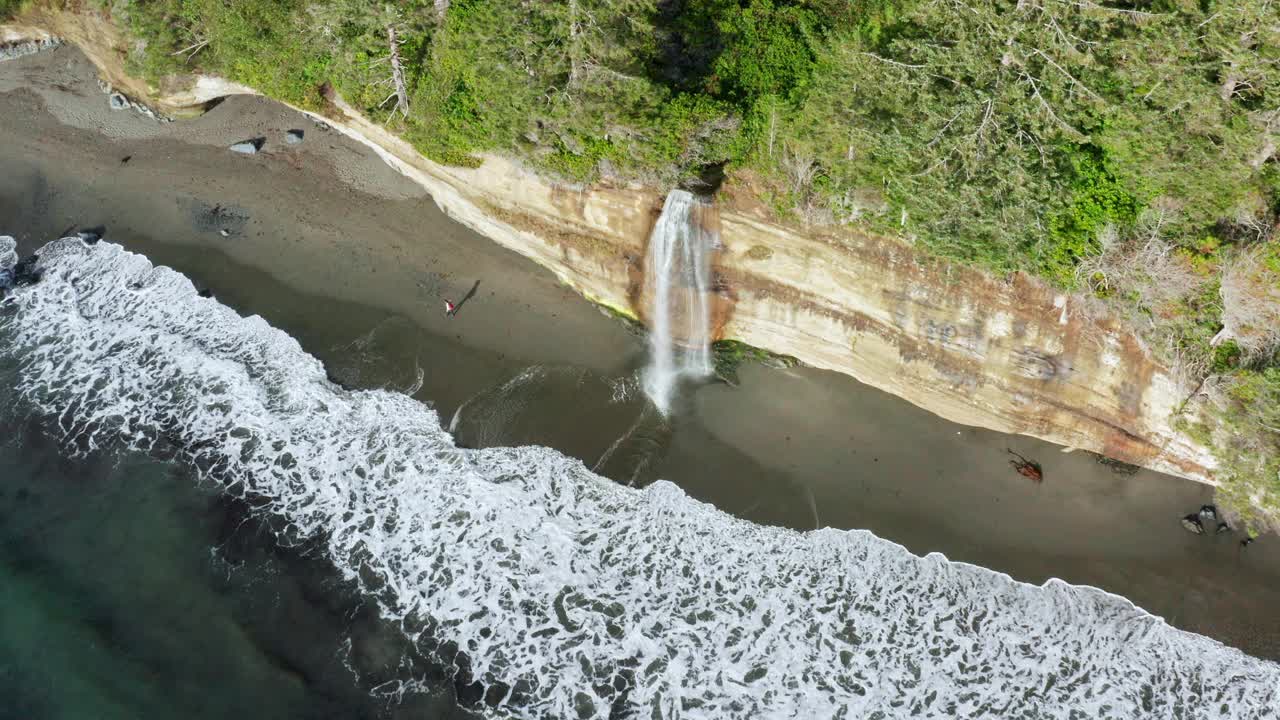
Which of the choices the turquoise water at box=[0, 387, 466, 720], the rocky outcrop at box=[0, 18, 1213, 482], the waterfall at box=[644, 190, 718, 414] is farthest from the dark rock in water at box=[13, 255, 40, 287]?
the waterfall at box=[644, 190, 718, 414]

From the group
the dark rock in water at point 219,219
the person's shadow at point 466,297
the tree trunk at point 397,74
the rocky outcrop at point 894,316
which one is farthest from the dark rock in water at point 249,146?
the person's shadow at point 466,297

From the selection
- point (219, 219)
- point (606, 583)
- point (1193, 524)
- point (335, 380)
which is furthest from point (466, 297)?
point (1193, 524)

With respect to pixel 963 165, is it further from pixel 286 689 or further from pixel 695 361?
pixel 286 689

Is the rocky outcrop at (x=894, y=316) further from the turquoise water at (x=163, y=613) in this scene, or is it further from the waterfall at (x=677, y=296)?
the turquoise water at (x=163, y=613)

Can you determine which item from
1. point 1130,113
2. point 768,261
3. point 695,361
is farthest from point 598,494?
point 1130,113

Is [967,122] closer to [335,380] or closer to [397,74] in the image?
[397,74]
